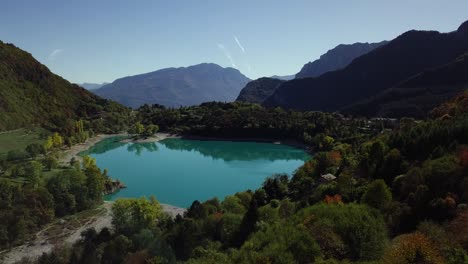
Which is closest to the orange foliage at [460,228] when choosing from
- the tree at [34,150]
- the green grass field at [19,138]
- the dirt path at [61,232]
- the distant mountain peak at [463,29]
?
the dirt path at [61,232]

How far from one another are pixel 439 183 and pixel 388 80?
552 ft

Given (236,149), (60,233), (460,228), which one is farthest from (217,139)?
(460,228)

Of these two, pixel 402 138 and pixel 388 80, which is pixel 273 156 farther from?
pixel 388 80

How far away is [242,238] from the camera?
3080 cm

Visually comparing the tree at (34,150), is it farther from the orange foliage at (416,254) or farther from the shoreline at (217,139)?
the orange foliage at (416,254)

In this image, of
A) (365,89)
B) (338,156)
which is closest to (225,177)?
(338,156)

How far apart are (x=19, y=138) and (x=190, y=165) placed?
4289 centimetres

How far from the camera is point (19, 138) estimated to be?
330 ft

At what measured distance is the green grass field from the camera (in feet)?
301

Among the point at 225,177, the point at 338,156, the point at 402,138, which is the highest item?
the point at 402,138

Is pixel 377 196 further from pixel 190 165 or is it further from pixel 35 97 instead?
pixel 35 97

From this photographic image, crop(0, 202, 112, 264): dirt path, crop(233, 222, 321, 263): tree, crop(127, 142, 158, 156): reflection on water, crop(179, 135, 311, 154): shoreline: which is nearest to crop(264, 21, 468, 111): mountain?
crop(179, 135, 311, 154): shoreline

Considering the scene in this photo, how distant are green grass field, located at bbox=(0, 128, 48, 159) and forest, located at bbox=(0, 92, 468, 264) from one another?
3590 centimetres

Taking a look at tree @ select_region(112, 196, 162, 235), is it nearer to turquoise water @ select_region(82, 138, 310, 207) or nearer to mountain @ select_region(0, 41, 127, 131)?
turquoise water @ select_region(82, 138, 310, 207)
